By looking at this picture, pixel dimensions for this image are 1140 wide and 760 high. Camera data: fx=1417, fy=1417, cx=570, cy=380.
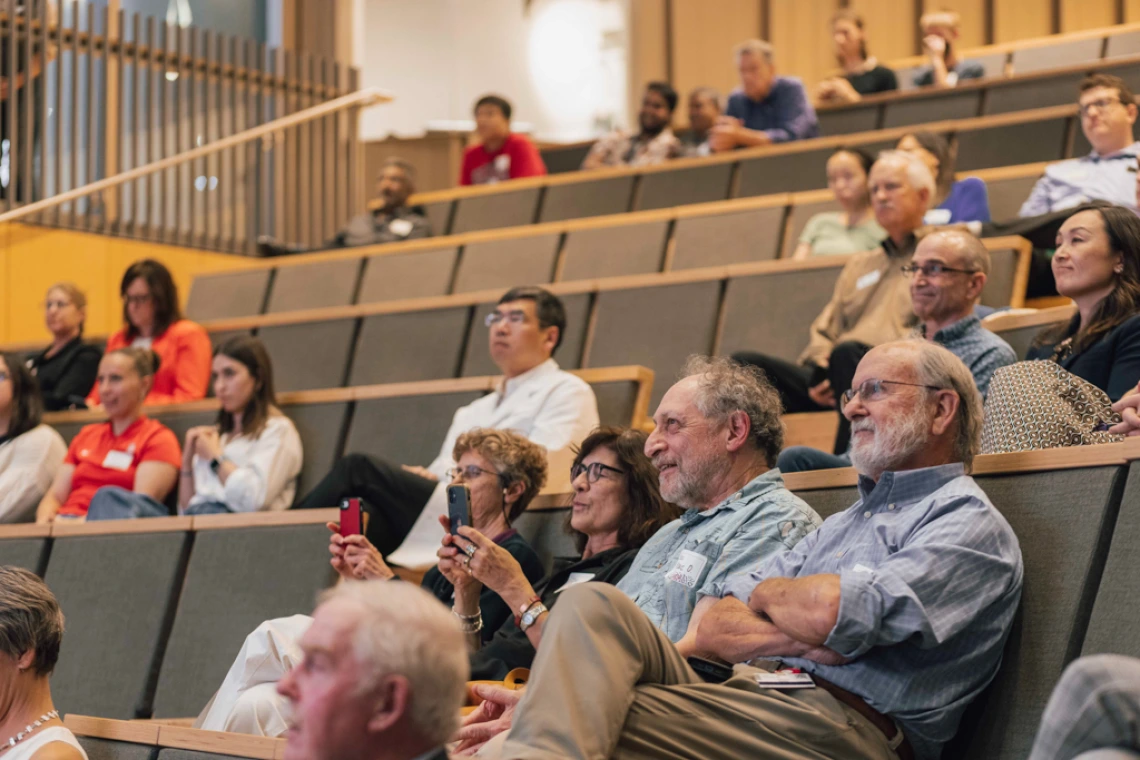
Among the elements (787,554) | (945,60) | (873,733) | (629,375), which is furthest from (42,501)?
(945,60)

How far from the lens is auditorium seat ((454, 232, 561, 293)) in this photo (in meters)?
4.71

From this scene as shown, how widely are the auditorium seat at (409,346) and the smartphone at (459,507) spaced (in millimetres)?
1827

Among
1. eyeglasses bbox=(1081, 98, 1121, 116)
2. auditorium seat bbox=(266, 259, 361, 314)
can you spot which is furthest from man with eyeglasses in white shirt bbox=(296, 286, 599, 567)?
auditorium seat bbox=(266, 259, 361, 314)

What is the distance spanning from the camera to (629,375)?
3.26 m

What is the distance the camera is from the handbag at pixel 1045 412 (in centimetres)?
205

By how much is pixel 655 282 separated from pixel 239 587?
1.57 meters

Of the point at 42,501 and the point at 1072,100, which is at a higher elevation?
the point at 1072,100

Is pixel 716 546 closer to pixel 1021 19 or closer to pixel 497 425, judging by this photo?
pixel 497 425

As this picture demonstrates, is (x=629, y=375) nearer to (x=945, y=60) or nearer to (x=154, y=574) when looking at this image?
(x=154, y=574)

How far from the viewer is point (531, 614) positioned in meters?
2.09

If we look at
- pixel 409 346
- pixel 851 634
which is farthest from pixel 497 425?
pixel 851 634

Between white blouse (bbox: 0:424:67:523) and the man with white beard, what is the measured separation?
2.32m

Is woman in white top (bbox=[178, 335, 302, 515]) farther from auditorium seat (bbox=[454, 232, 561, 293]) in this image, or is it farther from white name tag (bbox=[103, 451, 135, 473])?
auditorium seat (bbox=[454, 232, 561, 293])

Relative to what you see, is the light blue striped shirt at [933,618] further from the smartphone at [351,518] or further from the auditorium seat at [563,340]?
the auditorium seat at [563,340]
